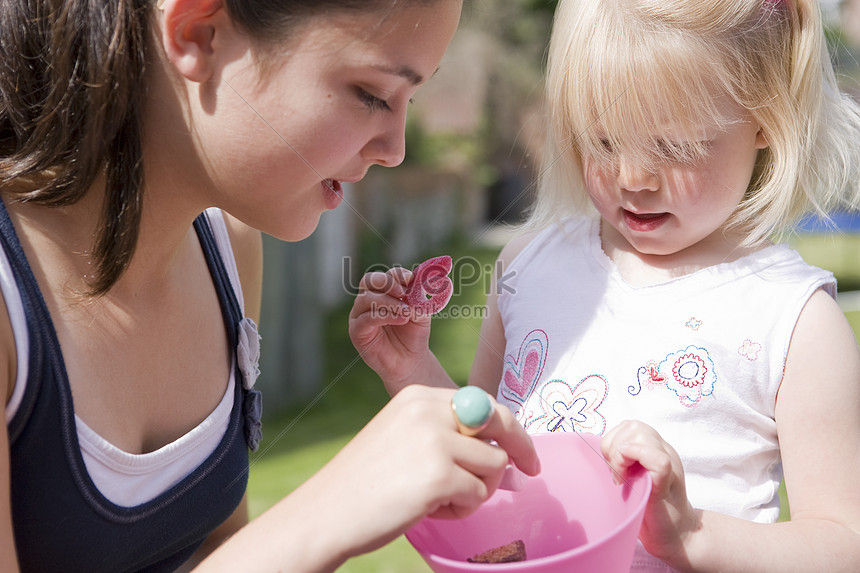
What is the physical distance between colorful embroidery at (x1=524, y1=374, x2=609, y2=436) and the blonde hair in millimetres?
344

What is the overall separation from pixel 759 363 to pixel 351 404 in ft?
9.41

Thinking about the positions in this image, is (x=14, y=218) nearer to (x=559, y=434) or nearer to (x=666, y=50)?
(x=559, y=434)

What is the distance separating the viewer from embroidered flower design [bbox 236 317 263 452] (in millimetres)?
1326

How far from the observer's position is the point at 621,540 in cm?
81

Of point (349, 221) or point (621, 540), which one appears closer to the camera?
point (621, 540)

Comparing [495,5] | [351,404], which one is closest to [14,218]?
[351,404]

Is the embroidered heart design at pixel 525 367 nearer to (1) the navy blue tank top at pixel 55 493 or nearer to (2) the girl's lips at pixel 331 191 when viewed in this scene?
(2) the girl's lips at pixel 331 191

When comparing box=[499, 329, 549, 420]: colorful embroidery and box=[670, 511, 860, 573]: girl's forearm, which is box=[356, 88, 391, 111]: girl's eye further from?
box=[670, 511, 860, 573]: girl's forearm

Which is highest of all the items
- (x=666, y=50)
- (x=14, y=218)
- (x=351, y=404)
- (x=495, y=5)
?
(x=666, y=50)


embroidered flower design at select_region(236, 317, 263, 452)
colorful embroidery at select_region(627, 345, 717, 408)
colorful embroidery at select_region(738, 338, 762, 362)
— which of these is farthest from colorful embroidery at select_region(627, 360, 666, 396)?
embroidered flower design at select_region(236, 317, 263, 452)

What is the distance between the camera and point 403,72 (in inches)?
41.6

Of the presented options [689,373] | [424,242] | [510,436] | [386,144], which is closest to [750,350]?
[689,373]

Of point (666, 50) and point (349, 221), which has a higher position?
point (666, 50)

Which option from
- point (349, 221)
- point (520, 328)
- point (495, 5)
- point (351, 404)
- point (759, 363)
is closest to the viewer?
point (759, 363)
